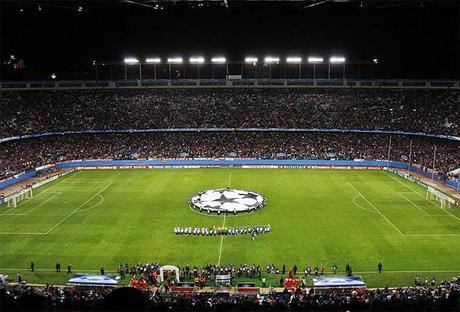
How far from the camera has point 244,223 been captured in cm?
4284

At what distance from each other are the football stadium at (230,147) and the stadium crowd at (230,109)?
14.6 inches

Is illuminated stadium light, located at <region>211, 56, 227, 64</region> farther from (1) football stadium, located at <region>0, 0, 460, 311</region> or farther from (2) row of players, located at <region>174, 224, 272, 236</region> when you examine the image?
(2) row of players, located at <region>174, 224, 272, 236</region>

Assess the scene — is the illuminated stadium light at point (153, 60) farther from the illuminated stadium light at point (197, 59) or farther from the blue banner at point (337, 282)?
the blue banner at point (337, 282)

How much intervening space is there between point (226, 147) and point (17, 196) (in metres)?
35.2

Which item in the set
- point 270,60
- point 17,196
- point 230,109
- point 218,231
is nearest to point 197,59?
point 230,109

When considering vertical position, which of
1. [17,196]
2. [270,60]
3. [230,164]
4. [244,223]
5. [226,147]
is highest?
[270,60]

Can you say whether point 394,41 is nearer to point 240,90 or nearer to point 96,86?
point 240,90

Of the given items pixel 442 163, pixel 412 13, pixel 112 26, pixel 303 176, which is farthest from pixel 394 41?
pixel 112 26

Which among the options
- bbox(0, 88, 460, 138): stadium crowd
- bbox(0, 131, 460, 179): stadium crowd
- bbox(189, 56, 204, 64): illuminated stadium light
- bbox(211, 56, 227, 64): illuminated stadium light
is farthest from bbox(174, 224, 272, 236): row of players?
bbox(211, 56, 227, 64): illuminated stadium light

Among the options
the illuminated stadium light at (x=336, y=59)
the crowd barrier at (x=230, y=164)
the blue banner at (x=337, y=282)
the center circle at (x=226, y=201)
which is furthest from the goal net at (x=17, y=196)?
the illuminated stadium light at (x=336, y=59)

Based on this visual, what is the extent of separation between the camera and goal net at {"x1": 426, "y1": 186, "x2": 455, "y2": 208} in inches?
1857

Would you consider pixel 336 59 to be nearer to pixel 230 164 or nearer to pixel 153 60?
pixel 230 164

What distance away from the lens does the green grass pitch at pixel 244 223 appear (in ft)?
112

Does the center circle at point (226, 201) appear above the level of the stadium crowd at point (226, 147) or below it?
below
